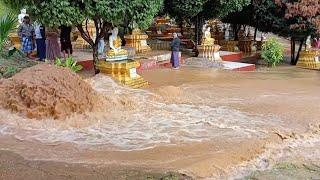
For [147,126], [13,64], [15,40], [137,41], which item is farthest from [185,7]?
[147,126]

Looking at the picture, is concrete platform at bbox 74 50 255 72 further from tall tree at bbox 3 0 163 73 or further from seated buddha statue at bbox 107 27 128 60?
tall tree at bbox 3 0 163 73

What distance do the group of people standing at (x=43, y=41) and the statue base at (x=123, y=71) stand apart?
107 inches

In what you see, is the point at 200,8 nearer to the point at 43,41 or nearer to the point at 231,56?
the point at 231,56

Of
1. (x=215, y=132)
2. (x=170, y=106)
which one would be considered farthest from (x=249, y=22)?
(x=215, y=132)

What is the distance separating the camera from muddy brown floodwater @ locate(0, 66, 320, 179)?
7.29 meters

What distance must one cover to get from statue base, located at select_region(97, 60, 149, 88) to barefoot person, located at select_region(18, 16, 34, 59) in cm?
350

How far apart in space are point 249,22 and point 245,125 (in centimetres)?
1353

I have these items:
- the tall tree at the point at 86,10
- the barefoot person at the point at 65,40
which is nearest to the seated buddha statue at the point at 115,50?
Answer: the tall tree at the point at 86,10

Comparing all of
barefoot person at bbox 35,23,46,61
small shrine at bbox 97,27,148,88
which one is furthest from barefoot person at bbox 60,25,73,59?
small shrine at bbox 97,27,148,88

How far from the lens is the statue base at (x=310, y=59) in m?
20.2

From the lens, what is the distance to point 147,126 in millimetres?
9336

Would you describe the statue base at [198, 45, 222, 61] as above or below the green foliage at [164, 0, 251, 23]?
below

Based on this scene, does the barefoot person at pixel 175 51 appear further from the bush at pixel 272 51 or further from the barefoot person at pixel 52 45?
the bush at pixel 272 51

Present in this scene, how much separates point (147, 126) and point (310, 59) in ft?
41.8
